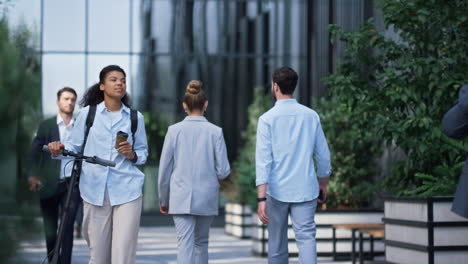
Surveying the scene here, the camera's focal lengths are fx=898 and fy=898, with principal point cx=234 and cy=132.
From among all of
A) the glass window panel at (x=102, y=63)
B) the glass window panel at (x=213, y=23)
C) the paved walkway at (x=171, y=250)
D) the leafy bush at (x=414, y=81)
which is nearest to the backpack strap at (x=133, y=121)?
the leafy bush at (x=414, y=81)

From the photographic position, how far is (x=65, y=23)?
2312cm

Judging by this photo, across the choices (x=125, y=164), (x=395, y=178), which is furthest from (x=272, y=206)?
(x=395, y=178)

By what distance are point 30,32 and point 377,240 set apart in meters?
9.82

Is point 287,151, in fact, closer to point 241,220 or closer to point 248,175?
point 248,175

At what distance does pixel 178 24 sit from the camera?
77.5 feet

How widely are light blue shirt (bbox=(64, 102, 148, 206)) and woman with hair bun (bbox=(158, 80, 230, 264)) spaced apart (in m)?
0.81

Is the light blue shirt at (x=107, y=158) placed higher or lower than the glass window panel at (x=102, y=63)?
lower

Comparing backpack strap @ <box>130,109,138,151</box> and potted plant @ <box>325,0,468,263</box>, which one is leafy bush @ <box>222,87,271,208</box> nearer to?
potted plant @ <box>325,0,468,263</box>

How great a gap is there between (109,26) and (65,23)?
1.12m

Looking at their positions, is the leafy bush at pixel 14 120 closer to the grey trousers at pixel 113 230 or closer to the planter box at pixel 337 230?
the grey trousers at pixel 113 230

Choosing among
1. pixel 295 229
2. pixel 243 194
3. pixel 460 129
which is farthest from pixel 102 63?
pixel 460 129

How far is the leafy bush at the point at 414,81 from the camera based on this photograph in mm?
8977

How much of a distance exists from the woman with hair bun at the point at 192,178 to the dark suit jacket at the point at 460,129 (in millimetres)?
2962

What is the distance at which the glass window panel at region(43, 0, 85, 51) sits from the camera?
2297cm
